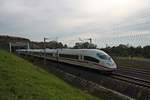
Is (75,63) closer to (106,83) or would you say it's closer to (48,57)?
(106,83)

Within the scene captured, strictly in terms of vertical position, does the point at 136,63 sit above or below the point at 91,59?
below

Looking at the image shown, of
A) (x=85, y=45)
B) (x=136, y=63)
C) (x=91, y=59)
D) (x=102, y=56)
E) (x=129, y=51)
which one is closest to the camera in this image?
(x=102, y=56)

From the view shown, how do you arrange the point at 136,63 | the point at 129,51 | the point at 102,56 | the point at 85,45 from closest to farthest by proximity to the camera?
the point at 102,56 < the point at 136,63 < the point at 129,51 < the point at 85,45

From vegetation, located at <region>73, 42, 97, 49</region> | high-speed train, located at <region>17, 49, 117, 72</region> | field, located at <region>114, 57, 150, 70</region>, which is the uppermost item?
vegetation, located at <region>73, 42, 97, 49</region>

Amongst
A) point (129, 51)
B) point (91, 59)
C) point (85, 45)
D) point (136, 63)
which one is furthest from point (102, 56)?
point (85, 45)

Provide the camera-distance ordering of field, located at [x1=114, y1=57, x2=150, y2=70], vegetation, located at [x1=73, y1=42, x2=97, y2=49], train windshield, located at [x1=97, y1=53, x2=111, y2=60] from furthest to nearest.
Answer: vegetation, located at [x1=73, y1=42, x2=97, y2=49], field, located at [x1=114, y1=57, x2=150, y2=70], train windshield, located at [x1=97, y1=53, x2=111, y2=60]

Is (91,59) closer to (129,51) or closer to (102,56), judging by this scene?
(102,56)

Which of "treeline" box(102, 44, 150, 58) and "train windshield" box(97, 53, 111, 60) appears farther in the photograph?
"treeline" box(102, 44, 150, 58)

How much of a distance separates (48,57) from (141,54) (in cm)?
1664

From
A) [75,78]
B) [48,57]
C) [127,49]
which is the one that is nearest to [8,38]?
[48,57]

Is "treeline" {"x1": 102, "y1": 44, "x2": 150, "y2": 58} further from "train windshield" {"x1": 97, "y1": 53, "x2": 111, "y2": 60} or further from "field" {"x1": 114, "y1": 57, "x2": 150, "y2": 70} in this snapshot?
"train windshield" {"x1": 97, "y1": 53, "x2": 111, "y2": 60}

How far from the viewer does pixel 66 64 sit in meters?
34.8

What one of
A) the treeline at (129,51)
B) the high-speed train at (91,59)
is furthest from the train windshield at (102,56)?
the treeline at (129,51)

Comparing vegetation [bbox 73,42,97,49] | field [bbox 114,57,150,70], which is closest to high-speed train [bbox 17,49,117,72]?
field [bbox 114,57,150,70]
